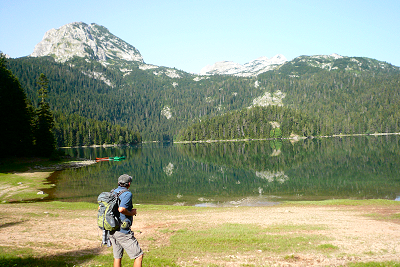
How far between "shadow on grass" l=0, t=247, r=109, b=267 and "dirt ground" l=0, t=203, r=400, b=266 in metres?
0.52

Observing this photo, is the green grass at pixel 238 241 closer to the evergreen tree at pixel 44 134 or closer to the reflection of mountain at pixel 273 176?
the reflection of mountain at pixel 273 176

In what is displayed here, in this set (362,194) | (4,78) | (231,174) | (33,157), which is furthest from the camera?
(33,157)

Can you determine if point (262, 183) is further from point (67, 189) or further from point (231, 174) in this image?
point (67, 189)

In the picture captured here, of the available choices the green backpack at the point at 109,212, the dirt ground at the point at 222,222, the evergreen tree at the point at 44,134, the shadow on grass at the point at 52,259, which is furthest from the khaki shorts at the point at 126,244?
the evergreen tree at the point at 44,134

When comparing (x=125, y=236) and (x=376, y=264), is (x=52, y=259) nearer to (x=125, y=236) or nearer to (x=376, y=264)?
(x=125, y=236)

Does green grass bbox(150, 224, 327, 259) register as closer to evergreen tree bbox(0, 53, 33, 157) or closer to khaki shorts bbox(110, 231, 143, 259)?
khaki shorts bbox(110, 231, 143, 259)

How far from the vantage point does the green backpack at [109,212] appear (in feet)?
29.8

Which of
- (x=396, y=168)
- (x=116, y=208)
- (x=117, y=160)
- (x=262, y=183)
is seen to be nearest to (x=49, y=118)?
(x=117, y=160)

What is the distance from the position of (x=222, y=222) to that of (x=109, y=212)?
14.3 meters

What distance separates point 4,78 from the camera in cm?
6431

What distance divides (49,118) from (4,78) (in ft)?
53.7

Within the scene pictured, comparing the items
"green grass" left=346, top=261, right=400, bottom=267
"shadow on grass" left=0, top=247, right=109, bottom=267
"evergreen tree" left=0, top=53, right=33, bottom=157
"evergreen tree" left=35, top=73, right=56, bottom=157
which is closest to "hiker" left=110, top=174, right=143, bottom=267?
"shadow on grass" left=0, top=247, right=109, bottom=267

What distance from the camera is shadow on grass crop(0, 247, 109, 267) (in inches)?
495

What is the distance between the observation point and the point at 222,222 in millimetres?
21906
